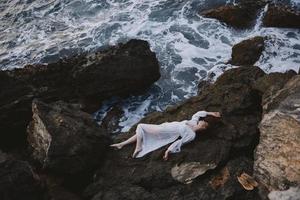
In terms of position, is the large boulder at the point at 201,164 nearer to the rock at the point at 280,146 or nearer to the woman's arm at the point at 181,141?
the woman's arm at the point at 181,141

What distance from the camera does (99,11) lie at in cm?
1916

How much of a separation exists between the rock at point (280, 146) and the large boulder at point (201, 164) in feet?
1.85

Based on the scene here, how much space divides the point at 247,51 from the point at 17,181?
835 cm

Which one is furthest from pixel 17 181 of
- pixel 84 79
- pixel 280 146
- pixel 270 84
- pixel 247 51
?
pixel 247 51

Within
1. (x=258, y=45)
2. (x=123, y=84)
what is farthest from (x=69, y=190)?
(x=258, y=45)

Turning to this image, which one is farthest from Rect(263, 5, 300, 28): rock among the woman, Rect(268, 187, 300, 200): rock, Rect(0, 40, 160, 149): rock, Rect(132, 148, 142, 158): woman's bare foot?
Rect(268, 187, 300, 200): rock

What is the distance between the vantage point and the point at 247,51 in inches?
528

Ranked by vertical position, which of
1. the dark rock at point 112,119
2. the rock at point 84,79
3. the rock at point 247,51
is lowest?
the dark rock at point 112,119

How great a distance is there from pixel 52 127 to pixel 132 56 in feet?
14.2

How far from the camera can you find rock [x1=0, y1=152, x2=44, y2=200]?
7.66 meters

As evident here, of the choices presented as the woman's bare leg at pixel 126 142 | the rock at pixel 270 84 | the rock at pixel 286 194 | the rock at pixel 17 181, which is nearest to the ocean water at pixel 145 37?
the woman's bare leg at pixel 126 142

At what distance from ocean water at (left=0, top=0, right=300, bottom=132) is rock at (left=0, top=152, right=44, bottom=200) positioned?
4.11 metres

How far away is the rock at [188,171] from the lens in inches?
310

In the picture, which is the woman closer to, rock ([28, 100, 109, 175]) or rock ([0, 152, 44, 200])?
rock ([28, 100, 109, 175])
